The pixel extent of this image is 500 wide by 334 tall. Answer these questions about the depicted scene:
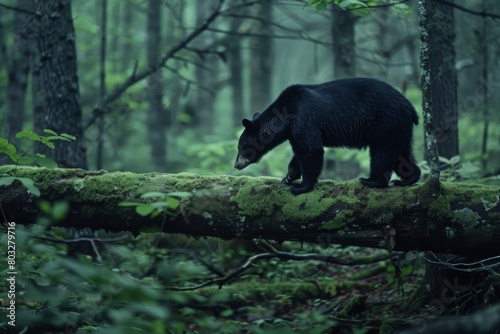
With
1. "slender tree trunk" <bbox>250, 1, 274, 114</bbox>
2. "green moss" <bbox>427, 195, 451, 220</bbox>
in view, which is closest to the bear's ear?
"green moss" <bbox>427, 195, 451, 220</bbox>

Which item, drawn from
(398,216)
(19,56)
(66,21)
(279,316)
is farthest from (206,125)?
(398,216)

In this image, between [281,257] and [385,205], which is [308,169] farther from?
[281,257]

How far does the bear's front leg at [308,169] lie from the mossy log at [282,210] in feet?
0.35

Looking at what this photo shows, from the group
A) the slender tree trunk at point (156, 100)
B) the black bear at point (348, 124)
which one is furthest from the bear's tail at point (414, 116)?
the slender tree trunk at point (156, 100)

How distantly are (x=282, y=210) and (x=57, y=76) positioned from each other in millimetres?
4386

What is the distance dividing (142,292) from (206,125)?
68.1 feet

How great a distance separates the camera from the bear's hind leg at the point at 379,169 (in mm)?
5391

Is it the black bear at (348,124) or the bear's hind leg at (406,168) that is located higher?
the black bear at (348,124)

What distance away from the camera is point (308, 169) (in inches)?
228

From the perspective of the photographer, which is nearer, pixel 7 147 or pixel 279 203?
pixel 7 147

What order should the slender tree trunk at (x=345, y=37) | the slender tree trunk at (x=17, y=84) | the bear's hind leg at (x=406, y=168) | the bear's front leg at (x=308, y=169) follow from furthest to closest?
the slender tree trunk at (x=17, y=84) < the slender tree trunk at (x=345, y=37) < the bear's hind leg at (x=406, y=168) < the bear's front leg at (x=308, y=169)

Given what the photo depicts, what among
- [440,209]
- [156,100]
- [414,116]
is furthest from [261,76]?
[440,209]

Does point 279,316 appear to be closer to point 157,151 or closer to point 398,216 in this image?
point 398,216

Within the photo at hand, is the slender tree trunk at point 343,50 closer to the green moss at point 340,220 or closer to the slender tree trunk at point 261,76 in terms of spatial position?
the green moss at point 340,220
